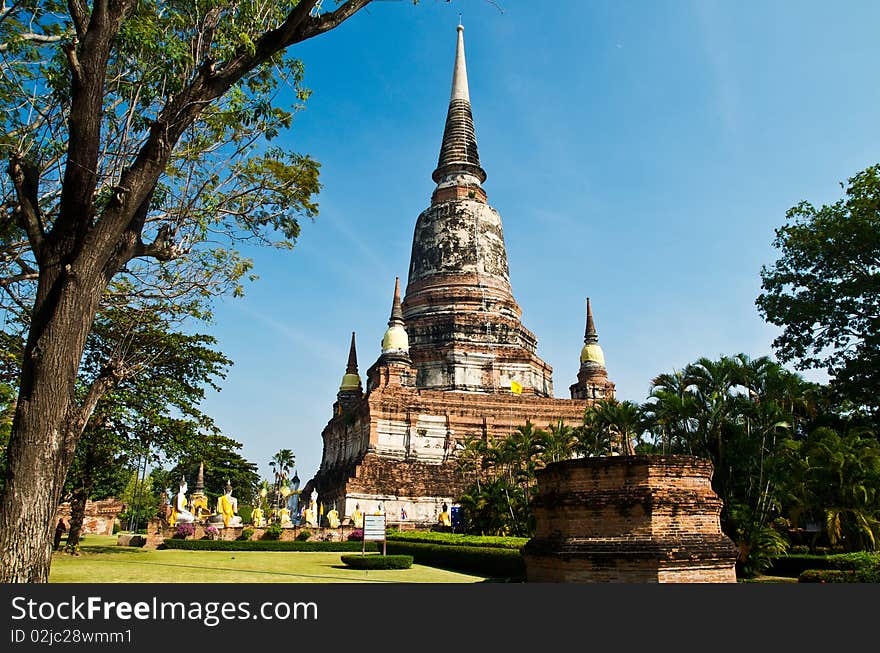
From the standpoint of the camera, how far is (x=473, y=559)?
18.4 m

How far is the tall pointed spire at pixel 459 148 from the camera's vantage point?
160 ft

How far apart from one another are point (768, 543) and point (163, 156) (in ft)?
54.9

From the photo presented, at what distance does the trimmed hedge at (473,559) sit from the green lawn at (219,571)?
0.69 metres

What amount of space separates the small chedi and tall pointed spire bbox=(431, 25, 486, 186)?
3784 centimetres

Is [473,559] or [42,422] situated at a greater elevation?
[42,422]

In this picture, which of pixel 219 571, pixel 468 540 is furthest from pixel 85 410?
pixel 468 540

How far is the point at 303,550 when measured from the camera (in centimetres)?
2620

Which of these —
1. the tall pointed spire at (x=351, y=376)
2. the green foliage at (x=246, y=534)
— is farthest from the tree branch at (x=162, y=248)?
the tall pointed spire at (x=351, y=376)

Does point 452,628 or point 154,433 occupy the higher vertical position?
point 154,433

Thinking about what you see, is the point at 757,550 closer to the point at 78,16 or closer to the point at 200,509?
the point at 78,16

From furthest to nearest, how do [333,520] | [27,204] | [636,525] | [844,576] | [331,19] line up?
[333,520], [844,576], [636,525], [331,19], [27,204]

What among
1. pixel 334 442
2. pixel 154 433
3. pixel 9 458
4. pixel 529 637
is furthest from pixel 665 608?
pixel 334 442

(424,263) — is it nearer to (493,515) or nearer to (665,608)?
(493,515)

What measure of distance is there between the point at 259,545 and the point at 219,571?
10.9 m
